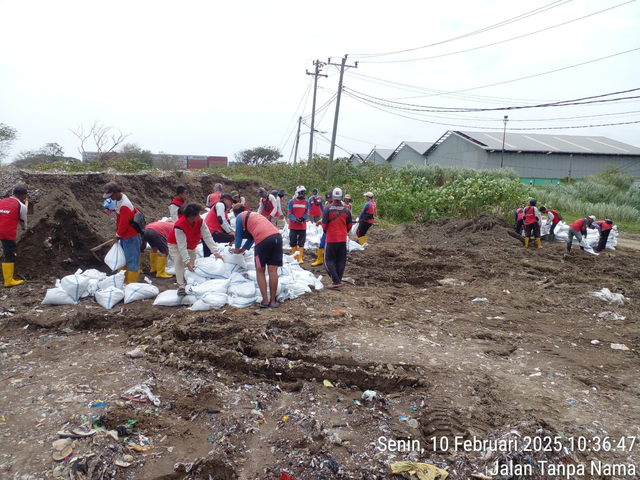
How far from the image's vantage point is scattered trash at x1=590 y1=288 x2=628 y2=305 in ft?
20.9

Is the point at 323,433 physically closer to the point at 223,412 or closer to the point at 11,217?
the point at 223,412

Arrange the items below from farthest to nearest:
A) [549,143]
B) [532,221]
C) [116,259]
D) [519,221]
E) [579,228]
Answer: [549,143] < [519,221] < [532,221] < [579,228] < [116,259]

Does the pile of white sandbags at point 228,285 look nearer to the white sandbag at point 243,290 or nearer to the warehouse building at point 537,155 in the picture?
the white sandbag at point 243,290

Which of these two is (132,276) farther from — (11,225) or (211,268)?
(11,225)

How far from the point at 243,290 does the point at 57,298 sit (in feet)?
7.91

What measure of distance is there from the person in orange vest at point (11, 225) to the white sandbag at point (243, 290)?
132 inches

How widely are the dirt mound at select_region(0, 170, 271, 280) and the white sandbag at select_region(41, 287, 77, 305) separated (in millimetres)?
1458

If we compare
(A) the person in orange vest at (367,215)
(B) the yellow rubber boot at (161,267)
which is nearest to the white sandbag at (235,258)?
(B) the yellow rubber boot at (161,267)

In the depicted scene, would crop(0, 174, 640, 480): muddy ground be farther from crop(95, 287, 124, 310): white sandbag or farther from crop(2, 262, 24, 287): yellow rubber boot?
crop(2, 262, 24, 287): yellow rubber boot

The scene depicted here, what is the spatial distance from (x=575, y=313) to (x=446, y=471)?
4297 mm

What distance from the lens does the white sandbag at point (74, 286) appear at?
546cm

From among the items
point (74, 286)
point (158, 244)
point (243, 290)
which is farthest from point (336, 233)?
point (74, 286)

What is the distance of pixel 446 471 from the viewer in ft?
8.83

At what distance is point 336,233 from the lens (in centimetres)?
656
